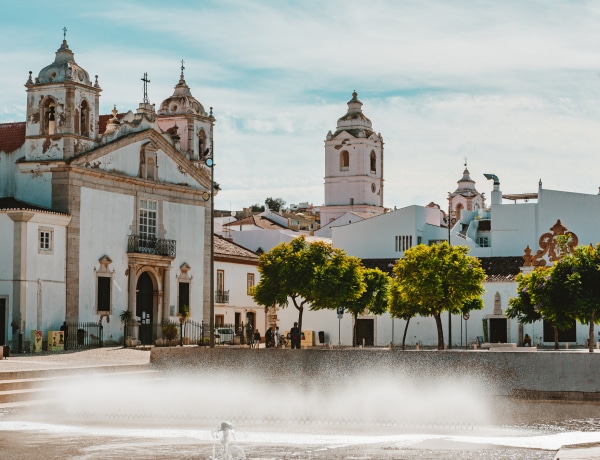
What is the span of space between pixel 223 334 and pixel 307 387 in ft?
76.6

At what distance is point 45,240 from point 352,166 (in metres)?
62.9

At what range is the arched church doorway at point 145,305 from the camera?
1764 inches

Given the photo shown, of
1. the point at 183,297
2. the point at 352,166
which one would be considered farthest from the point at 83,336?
the point at 352,166

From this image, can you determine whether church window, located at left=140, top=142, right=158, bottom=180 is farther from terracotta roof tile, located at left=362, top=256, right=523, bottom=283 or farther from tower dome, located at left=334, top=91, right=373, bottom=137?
tower dome, located at left=334, top=91, right=373, bottom=137

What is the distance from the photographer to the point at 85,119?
42.4m

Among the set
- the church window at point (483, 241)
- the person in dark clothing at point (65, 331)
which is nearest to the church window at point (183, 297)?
the person in dark clothing at point (65, 331)

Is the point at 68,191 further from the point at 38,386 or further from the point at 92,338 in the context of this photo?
the point at 38,386

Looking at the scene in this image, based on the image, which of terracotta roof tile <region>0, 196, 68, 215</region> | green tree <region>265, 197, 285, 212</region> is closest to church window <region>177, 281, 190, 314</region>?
terracotta roof tile <region>0, 196, 68, 215</region>

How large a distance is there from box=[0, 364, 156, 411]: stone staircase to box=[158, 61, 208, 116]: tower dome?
2475 cm

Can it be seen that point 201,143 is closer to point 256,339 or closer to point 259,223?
point 256,339

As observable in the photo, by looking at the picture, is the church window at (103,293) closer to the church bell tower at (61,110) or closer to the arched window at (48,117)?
the church bell tower at (61,110)

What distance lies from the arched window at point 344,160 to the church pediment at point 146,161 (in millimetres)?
52602

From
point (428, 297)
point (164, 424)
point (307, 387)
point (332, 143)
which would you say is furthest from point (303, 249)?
point (332, 143)

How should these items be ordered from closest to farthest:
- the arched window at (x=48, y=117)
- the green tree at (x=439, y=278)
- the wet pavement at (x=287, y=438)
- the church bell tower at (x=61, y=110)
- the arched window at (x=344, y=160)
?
the wet pavement at (x=287, y=438), the church bell tower at (x=61, y=110), the arched window at (x=48, y=117), the green tree at (x=439, y=278), the arched window at (x=344, y=160)
